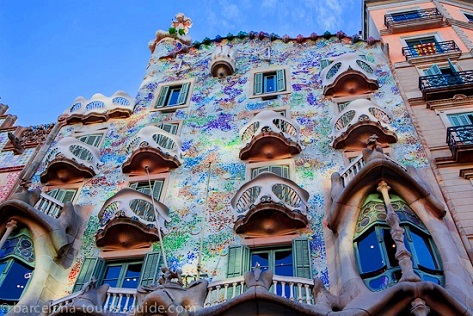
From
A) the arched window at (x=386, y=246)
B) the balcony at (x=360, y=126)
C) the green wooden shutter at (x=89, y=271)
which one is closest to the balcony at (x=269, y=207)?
the arched window at (x=386, y=246)

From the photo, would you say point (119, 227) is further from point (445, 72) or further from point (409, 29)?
point (409, 29)

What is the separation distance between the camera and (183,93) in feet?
68.2

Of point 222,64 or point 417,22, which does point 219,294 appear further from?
point 417,22

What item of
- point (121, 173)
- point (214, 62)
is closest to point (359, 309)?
point (121, 173)

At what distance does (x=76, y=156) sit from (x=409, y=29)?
14.2 m

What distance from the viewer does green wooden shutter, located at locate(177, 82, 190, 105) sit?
66.7 feet

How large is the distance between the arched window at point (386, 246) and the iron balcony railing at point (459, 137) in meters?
3.17

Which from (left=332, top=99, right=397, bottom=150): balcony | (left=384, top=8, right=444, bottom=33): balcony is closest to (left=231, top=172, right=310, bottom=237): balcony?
(left=332, top=99, right=397, bottom=150): balcony

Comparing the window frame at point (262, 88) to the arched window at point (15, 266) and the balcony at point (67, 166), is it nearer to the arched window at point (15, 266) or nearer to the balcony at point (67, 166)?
the balcony at point (67, 166)

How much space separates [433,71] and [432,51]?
1984 mm

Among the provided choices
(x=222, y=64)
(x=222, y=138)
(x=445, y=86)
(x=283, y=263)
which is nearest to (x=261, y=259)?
(x=283, y=263)

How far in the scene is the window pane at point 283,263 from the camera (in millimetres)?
12812

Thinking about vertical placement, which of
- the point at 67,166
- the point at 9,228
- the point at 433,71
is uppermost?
the point at 433,71

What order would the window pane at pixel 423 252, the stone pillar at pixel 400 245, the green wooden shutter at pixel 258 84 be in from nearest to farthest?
the stone pillar at pixel 400 245, the window pane at pixel 423 252, the green wooden shutter at pixel 258 84
